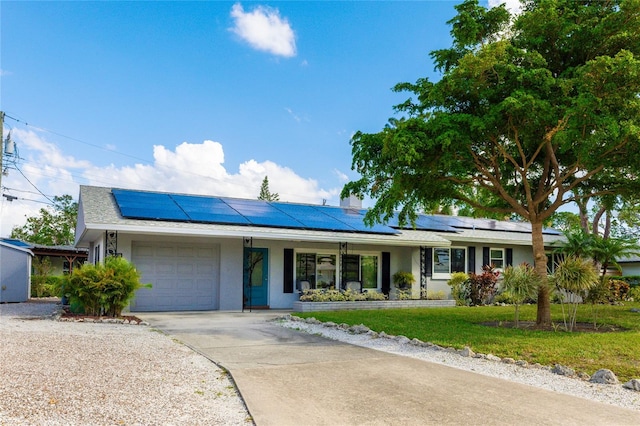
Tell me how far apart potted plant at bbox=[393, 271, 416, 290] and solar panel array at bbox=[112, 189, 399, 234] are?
166 cm

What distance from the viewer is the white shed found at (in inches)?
803

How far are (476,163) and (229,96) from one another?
11207mm

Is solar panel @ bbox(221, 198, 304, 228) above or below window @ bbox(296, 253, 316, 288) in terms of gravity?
above

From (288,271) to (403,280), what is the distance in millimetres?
4644

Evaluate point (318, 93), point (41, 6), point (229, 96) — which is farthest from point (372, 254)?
point (41, 6)

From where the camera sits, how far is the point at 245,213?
56.6 feet

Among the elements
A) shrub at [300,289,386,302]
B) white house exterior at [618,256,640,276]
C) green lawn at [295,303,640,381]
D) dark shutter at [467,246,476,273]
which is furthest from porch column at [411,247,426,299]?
white house exterior at [618,256,640,276]

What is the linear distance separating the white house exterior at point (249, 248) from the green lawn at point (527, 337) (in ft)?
11.8

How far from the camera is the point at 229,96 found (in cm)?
1941

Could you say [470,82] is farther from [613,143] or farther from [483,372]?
[483,372]

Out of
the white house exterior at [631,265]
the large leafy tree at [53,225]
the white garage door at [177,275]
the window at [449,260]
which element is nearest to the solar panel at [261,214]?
the white garage door at [177,275]

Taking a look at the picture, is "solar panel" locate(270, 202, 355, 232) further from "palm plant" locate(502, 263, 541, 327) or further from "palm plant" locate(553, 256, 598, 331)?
"palm plant" locate(553, 256, 598, 331)

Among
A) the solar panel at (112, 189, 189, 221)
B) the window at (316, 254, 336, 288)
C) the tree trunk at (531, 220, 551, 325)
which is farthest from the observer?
the window at (316, 254, 336, 288)

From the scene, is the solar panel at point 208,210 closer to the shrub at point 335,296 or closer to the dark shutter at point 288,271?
the dark shutter at point 288,271
